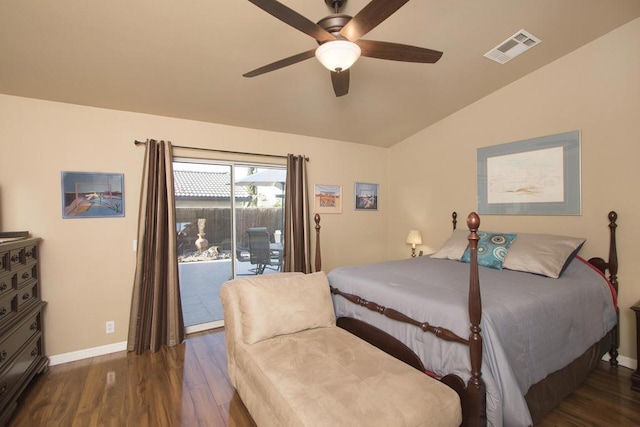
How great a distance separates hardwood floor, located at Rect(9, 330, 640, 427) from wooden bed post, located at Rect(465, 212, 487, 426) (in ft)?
2.59

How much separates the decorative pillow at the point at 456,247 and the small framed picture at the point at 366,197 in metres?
1.45

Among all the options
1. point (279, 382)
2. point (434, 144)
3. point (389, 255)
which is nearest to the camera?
point (279, 382)

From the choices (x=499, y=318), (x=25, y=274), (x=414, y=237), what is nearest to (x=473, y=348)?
(x=499, y=318)

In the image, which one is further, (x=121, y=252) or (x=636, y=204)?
(x=121, y=252)

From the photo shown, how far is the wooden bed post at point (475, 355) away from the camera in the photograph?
148 centimetres

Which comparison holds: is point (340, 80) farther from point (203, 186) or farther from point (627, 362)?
point (627, 362)

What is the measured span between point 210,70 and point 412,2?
165 centimetres

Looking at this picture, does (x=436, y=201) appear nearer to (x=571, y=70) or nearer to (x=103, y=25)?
(x=571, y=70)

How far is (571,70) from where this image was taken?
286cm

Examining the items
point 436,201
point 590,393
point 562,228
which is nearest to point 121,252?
point 436,201

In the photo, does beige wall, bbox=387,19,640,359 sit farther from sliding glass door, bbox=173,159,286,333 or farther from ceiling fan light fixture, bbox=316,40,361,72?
ceiling fan light fixture, bbox=316,40,361,72

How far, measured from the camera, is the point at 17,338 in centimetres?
211

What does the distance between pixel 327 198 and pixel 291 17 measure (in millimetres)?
2931

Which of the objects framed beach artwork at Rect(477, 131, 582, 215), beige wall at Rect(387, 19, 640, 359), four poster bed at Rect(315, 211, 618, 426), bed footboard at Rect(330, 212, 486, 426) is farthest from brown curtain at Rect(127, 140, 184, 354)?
framed beach artwork at Rect(477, 131, 582, 215)
